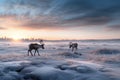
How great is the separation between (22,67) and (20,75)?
6.36ft

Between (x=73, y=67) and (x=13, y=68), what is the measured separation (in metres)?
4.99

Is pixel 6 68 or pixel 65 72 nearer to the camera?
pixel 65 72

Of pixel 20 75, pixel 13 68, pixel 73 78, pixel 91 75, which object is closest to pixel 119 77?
pixel 91 75

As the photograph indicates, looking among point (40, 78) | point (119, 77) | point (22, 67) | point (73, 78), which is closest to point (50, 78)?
Answer: point (40, 78)

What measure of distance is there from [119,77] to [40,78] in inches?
217

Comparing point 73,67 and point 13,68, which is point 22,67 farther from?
point 73,67

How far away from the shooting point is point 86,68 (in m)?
16.2

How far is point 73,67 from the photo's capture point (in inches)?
658

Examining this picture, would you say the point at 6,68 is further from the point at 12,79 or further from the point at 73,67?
the point at 73,67

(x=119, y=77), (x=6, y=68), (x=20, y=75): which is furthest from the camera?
(x=6, y=68)

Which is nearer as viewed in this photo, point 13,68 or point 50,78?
point 50,78

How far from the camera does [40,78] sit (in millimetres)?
14133

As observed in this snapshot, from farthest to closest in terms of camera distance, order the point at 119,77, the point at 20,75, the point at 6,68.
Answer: the point at 6,68 < the point at 20,75 < the point at 119,77

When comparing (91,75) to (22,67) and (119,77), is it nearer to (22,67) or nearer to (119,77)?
(119,77)
